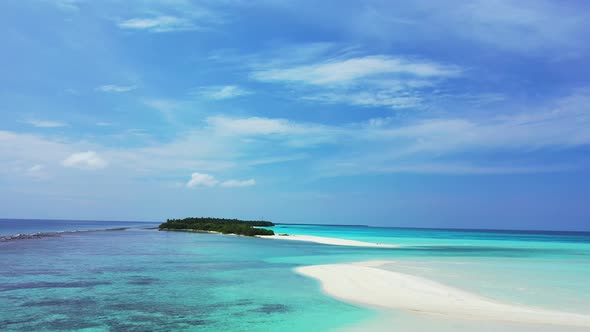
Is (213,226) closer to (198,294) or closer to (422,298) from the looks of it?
(198,294)

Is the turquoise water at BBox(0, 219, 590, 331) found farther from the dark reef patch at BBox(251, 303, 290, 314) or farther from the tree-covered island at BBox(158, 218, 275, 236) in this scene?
the tree-covered island at BBox(158, 218, 275, 236)

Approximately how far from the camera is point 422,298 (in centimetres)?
1456

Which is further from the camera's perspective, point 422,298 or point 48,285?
point 48,285

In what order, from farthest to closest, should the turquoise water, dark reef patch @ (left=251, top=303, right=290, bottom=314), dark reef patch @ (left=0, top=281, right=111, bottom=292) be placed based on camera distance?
dark reef patch @ (left=0, top=281, right=111, bottom=292)
dark reef patch @ (left=251, top=303, right=290, bottom=314)
the turquoise water

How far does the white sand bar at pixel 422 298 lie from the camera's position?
1215cm

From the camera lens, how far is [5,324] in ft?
35.0

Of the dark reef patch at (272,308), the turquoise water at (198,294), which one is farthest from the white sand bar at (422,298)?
the dark reef patch at (272,308)

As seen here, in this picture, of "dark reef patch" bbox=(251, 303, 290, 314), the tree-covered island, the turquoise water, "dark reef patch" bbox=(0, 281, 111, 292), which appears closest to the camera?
the turquoise water

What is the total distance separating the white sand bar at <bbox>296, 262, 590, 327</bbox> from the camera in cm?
1215

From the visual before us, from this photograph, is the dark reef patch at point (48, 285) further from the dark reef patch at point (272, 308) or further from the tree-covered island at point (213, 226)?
the tree-covered island at point (213, 226)

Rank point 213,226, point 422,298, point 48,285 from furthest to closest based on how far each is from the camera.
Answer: point 213,226 < point 48,285 < point 422,298

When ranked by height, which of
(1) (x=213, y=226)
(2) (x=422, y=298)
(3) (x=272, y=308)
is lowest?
(3) (x=272, y=308)

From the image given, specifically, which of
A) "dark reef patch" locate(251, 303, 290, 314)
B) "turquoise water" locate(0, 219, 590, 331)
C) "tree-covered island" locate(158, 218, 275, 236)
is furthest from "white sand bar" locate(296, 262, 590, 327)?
"tree-covered island" locate(158, 218, 275, 236)

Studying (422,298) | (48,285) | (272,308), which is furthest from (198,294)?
(422,298)
